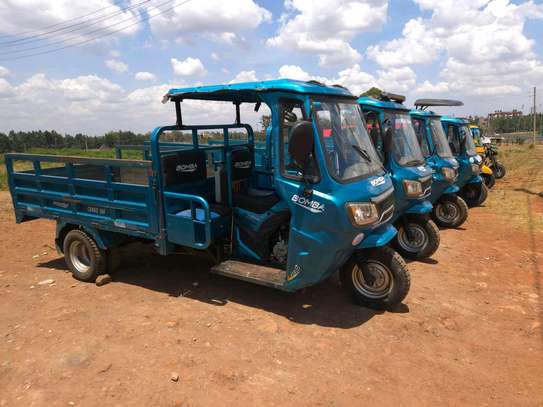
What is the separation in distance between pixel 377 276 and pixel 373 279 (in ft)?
0.20

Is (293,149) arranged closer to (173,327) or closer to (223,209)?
(223,209)

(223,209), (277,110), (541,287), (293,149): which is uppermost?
(277,110)

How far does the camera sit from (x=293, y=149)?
3.62 m

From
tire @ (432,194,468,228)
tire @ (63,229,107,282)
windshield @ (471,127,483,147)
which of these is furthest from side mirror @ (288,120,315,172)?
windshield @ (471,127,483,147)

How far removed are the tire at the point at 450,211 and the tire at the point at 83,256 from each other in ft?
21.6

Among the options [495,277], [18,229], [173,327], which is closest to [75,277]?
[173,327]

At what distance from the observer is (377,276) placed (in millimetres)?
4457

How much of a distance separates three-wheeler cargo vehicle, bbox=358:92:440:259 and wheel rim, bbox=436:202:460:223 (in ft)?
8.00

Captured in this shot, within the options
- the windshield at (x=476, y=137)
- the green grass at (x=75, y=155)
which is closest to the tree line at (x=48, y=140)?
the green grass at (x=75, y=155)

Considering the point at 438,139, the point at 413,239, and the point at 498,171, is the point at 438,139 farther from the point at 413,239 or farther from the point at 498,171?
the point at 498,171

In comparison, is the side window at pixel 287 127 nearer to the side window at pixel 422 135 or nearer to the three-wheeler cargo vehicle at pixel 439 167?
the three-wheeler cargo vehicle at pixel 439 167

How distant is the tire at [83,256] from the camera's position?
529 cm

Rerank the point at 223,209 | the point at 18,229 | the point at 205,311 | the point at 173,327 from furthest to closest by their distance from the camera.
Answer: the point at 18,229, the point at 223,209, the point at 205,311, the point at 173,327

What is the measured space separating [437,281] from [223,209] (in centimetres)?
310
